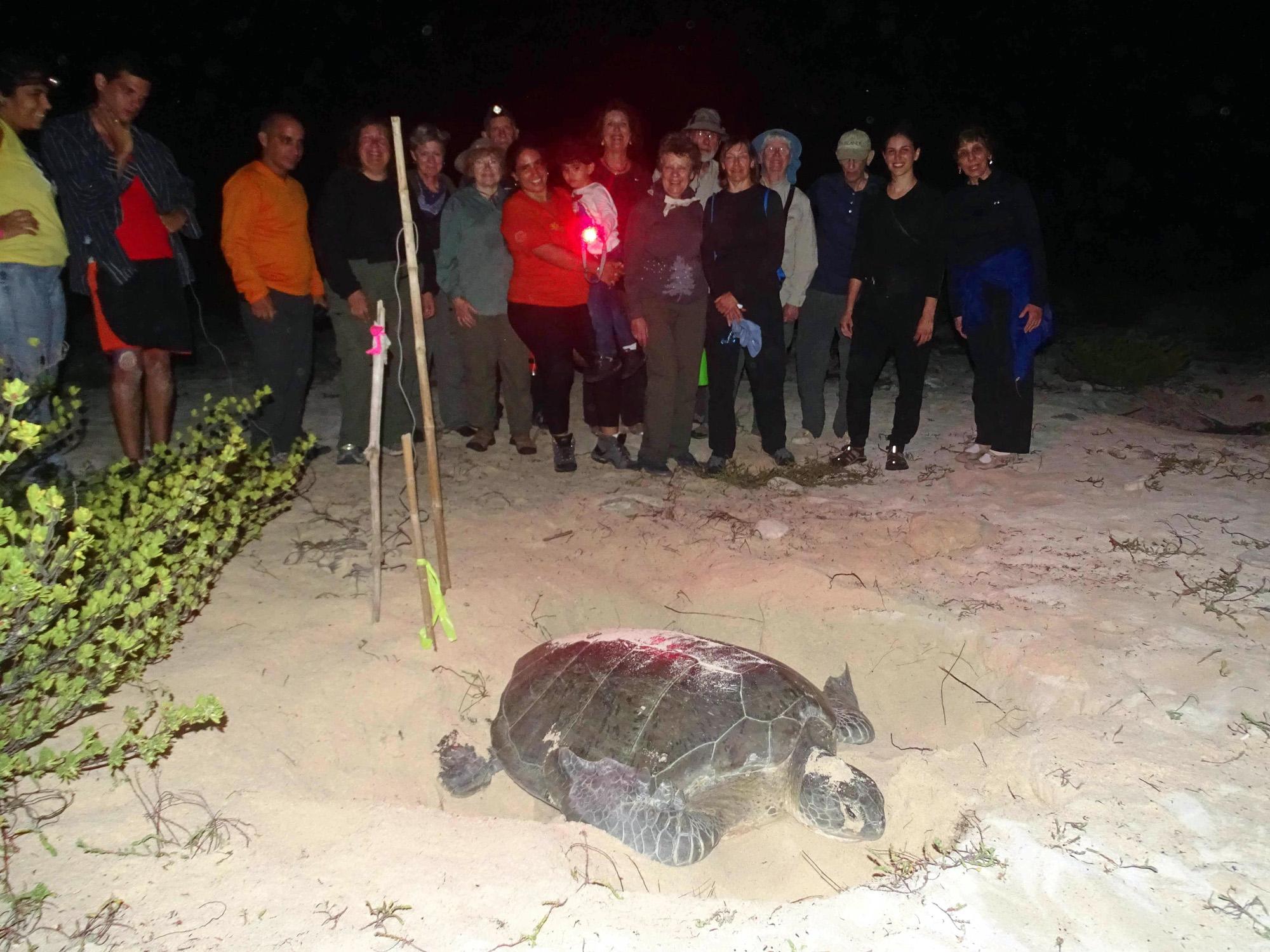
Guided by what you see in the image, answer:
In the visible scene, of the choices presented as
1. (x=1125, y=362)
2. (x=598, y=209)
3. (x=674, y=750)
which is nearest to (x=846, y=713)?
(x=674, y=750)

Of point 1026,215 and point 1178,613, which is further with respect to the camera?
point 1026,215

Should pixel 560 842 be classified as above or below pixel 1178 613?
below

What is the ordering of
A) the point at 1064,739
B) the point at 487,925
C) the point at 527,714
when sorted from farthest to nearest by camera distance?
the point at 527,714 → the point at 1064,739 → the point at 487,925

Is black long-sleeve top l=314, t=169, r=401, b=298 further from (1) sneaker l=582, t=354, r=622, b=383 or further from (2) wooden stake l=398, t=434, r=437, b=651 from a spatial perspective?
(2) wooden stake l=398, t=434, r=437, b=651

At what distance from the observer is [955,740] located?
2693 mm

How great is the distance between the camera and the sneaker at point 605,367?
450 centimetres

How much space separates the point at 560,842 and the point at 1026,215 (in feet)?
13.0

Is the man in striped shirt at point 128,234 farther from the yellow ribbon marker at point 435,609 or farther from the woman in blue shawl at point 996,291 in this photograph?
the woman in blue shawl at point 996,291

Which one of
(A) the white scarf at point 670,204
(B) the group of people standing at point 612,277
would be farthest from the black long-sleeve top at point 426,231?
(A) the white scarf at point 670,204

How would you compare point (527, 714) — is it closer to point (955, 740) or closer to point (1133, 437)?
point (955, 740)

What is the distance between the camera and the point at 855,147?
4.40 metres

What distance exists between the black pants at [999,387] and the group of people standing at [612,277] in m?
0.01

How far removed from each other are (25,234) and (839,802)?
3777 millimetres

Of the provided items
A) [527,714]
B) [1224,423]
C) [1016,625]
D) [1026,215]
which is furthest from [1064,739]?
[1224,423]
